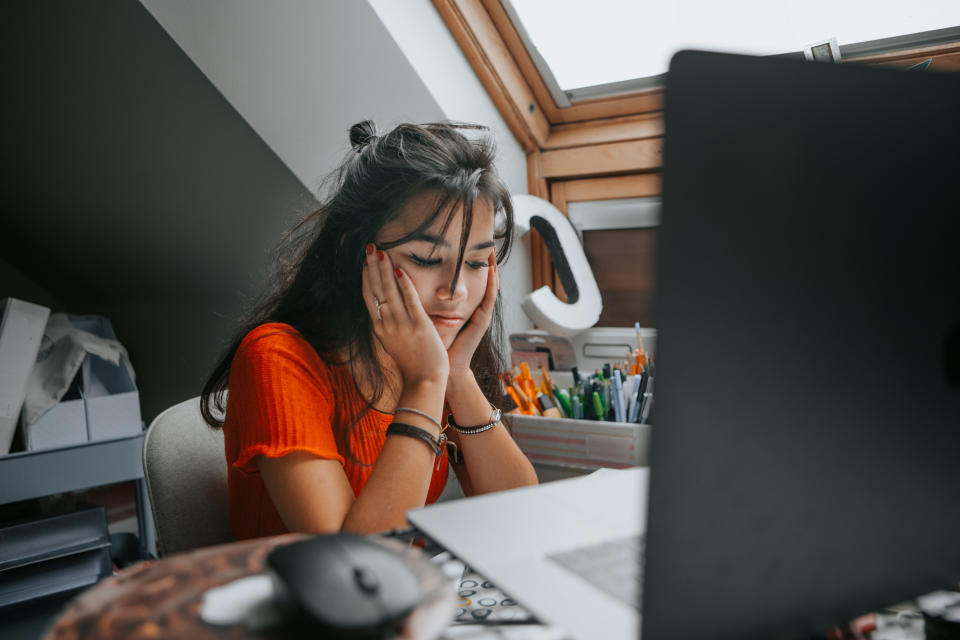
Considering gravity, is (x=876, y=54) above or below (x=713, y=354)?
above

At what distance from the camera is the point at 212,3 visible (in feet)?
4.00

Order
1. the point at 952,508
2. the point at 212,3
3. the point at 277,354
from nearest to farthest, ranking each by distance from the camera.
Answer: the point at 952,508, the point at 277,354, the point at 212,3

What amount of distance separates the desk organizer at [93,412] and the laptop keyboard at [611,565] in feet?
4.79

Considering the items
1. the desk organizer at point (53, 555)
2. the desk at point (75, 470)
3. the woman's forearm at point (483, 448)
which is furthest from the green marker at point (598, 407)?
the desk organizer at point (53, 555)

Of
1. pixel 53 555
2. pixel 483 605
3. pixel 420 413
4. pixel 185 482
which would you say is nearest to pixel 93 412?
pixel 53 555

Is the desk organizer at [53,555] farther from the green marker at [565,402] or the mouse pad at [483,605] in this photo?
the mouse pad at [483,605]

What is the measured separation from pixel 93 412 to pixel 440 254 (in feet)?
3.75

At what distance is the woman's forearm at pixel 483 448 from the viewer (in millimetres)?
963

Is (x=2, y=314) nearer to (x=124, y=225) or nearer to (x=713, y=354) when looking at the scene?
(x=124, y=225)

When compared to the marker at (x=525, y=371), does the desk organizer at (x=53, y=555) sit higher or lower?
lower

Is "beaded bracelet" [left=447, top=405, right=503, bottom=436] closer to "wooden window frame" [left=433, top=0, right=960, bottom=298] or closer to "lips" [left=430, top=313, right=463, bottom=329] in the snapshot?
"lips" [left=430, top=313, right=463, bottom=329]

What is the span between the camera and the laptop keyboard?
393 mm

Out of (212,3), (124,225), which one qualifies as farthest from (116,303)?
(212,3)

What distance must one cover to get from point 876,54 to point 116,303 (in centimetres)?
230
